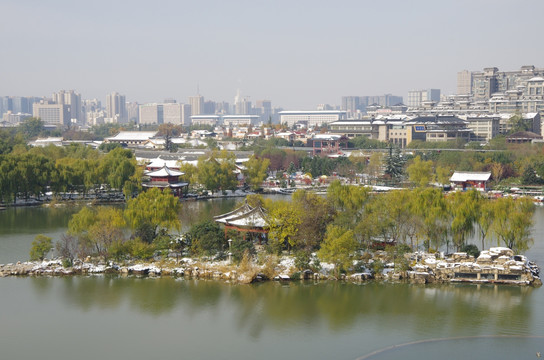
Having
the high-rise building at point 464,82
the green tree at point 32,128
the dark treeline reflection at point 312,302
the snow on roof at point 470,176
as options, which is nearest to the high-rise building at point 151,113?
the green tree at point 32,128

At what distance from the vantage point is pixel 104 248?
11.8 m

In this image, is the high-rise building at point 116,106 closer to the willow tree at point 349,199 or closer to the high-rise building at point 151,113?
the high-rise building at point 151,113

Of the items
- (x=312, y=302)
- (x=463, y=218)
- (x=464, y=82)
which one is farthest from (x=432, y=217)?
(x=464, y=82)

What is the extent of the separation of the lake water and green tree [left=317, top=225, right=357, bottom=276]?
409 mm

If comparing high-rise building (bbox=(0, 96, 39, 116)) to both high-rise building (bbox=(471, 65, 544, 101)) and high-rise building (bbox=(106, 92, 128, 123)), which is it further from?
high-rise building (bbox=(471, 65, 544, 101))

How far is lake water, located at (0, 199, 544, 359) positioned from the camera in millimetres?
7852

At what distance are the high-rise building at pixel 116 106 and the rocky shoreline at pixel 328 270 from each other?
79.2 m

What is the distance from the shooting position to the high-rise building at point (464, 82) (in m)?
59.2

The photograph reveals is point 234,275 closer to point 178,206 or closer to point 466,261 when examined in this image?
point 178,206

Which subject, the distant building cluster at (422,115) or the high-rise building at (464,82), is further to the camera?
the high-rise building at (464,82)

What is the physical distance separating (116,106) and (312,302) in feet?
276

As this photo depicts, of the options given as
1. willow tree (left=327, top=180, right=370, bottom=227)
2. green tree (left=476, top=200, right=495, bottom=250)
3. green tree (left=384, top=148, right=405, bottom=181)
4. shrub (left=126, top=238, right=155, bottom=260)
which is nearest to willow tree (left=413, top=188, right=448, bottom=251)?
→ green tree (left=476, top=200, right=495, bottom=250)

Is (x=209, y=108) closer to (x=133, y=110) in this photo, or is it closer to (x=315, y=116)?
(x=133, y=110)

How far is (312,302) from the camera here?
9.72 m
